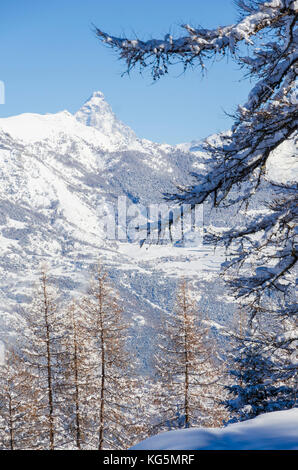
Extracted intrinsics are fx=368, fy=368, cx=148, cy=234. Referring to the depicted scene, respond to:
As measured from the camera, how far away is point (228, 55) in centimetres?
518

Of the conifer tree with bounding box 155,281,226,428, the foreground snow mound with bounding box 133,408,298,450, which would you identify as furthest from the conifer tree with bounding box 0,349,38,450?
the foreground snow mound with bounding box 133,408,298,450

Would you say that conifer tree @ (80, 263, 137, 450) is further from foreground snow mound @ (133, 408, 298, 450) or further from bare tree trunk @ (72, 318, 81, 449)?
foreground snow mound @ (133, 408, 298, 450)

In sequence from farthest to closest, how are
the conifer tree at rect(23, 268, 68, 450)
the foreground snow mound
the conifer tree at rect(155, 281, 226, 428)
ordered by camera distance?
1. the conifer tree at rect(23, 268, 68, 450)
2. the conifer tree at rect(155, 281, 226, 428)
3. the foreground snow mound

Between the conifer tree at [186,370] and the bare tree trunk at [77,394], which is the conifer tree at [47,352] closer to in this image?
the bare tree trunk at [77,394]

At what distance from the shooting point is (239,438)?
125 inches

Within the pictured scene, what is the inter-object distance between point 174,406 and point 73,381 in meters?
3.94

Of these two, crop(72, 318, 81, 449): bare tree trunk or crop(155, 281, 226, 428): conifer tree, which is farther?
crop(72, 318, 81, 449): bare tree trunk

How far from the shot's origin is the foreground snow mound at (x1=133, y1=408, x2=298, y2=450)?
117 inches

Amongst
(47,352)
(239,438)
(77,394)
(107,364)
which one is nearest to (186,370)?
(107,364)

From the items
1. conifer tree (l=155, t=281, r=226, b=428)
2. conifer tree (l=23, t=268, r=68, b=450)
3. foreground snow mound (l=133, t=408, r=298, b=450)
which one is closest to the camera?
foreground snow mound (l=133, t=408, r=298, b=450)

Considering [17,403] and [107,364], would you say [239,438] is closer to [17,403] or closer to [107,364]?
[107,364]

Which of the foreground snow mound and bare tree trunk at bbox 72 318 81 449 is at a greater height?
the foreground snow mound

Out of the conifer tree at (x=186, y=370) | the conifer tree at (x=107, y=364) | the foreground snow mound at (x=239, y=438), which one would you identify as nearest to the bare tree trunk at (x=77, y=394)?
the conifer tree at (x=107, y=364)

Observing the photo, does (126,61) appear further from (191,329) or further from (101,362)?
(101,362)
